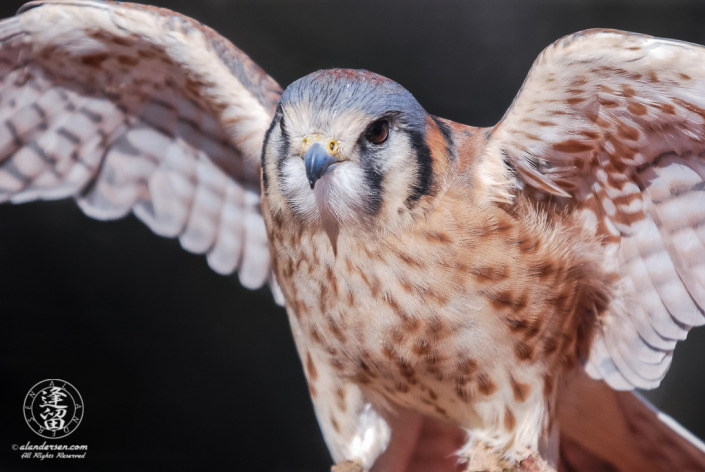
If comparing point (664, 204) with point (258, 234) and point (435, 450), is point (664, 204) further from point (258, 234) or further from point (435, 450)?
point (258, 234)

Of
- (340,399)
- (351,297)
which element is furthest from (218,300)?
(351,297)

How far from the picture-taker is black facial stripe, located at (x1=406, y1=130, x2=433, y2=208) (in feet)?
4.02

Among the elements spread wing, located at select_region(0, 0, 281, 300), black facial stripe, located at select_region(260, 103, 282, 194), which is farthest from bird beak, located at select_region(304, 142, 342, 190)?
spread wing, located at select_region(0, 0, 281, 300)

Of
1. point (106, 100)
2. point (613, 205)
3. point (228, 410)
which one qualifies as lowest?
point (228, 410)

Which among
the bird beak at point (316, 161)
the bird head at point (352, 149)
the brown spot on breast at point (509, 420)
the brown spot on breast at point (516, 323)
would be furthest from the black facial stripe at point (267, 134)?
the brown spot on breast at point (509, 420)

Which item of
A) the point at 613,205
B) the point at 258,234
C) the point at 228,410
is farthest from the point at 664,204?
the point at 228,410

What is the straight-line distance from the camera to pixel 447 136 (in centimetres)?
131

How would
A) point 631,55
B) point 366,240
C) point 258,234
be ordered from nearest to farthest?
point 631,55
point 366,240
point 258,234

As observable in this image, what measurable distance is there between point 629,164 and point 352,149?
478 mm

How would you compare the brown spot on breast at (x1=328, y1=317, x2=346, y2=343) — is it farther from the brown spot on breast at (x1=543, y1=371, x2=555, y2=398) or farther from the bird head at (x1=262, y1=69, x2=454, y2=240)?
the brown spot on breast at (x1=543, y1=371, x2=555, y2=398)

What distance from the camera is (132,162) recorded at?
1646 mm

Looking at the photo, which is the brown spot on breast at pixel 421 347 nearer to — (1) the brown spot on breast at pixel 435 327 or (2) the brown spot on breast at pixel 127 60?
(1) the brown spot on breast at pixel 435 327

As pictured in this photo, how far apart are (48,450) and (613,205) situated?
4.36 feet

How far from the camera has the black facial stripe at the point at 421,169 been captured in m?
1.22
